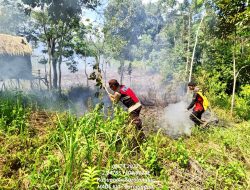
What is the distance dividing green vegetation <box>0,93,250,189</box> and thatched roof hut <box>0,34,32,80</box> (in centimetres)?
1538

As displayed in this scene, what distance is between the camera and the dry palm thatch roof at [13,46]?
60.5 ft

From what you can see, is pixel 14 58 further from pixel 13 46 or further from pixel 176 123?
pixel 176 123

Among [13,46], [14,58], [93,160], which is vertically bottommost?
[93,160]

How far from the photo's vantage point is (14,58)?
19.2m

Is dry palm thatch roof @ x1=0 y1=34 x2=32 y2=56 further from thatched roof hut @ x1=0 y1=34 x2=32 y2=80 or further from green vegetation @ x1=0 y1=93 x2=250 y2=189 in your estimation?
green vegetation @ x1=0 y1=93 x2=250 y2=189

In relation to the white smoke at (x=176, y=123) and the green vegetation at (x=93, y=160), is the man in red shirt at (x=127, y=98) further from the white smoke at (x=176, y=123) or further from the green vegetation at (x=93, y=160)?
the white smoke at (x=176, y=123)

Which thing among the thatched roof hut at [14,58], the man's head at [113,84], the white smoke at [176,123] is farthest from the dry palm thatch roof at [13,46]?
the man's head at [113,84]

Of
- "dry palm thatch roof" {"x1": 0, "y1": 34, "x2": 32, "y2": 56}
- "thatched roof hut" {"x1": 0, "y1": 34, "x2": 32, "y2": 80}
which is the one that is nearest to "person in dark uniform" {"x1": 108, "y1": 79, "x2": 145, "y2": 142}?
"thatched roof hut" {"x1": 0, "y1": 34, "x2": 32, "y2": 80}

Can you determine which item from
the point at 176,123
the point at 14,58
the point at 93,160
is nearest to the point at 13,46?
the point at 14,58

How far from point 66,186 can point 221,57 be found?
1414 centimetres

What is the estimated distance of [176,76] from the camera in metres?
26.3

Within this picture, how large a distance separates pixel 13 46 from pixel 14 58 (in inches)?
32.9

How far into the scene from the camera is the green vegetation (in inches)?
113

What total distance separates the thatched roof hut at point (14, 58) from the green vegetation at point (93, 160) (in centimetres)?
1538
